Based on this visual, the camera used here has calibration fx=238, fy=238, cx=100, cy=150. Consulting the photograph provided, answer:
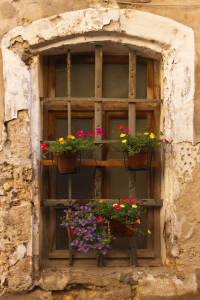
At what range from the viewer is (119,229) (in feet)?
7.05

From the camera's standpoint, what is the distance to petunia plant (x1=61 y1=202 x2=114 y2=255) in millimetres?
2051

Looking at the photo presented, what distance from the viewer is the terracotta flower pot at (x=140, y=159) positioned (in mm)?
2103

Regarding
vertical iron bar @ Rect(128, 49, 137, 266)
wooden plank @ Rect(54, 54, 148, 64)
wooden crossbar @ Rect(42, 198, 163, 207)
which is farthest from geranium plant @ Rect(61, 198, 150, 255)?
wooden plank @ Rect(54, 54, 148, 64)

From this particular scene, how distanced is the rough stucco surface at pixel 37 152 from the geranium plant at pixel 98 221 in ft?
1.06

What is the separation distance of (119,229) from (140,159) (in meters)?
0.66

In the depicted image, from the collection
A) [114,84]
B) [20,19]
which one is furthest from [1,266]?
[20,19]

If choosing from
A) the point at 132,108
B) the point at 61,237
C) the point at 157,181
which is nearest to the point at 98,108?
the point at 132,108

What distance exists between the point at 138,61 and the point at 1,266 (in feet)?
7.65

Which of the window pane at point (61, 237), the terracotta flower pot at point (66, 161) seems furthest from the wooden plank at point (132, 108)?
the window pane at point (61, 237)

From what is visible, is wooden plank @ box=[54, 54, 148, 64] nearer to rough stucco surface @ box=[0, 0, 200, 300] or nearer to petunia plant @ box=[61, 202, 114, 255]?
rough stucco surface @ box=[0, 0, 200, 300]

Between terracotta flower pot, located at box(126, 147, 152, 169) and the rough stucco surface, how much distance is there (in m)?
0.26

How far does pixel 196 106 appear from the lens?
2170 millimetres

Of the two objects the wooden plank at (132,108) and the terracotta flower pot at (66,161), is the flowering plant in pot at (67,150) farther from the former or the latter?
the wooden plank at (132,108)

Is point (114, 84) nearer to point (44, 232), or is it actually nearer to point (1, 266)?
point (44, 232)
